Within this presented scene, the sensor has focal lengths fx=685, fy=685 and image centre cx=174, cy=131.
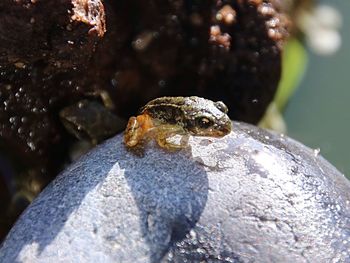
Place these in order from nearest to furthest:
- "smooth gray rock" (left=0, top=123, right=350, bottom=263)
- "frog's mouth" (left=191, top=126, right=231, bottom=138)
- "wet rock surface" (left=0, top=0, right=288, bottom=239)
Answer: "smooth gray rock" (left=0, top=123, right=350, bottom=263)
"frog's mouth" (left=191, top=126, right=231, bottom=138)
"wet rock surface" (left=0, top=0, right=288, bottom=239)

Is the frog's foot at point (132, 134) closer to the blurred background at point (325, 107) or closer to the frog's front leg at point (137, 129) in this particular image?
the frog's front leg at point (137, 129)

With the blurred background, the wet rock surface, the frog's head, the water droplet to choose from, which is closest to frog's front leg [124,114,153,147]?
the frog's head

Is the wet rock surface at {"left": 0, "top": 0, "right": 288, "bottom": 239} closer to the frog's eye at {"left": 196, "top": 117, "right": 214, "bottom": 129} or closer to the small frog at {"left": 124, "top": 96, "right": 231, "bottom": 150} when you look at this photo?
the small frog at {"left": 124, "top": 96, "right": 231, "bottom": 150}

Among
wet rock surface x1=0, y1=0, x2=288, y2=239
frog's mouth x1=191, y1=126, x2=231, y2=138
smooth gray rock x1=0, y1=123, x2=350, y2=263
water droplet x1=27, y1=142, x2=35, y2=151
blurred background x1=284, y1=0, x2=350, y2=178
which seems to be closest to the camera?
smooth gray rock x1=0, y1=123, x2=350, y2=263

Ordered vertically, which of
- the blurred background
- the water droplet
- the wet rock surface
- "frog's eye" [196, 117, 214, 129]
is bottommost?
the blurred background

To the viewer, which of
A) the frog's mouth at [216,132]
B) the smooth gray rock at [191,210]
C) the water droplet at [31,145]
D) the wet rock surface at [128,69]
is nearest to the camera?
the smooth gray rock at [191,210]

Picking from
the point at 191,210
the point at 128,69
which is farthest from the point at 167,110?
the point at 128,69

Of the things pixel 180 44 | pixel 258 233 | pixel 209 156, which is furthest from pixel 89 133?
pixel 258 233

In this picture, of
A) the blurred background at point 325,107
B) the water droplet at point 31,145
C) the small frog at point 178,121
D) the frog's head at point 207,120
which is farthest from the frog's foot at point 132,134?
the blurred background at point 325,107
